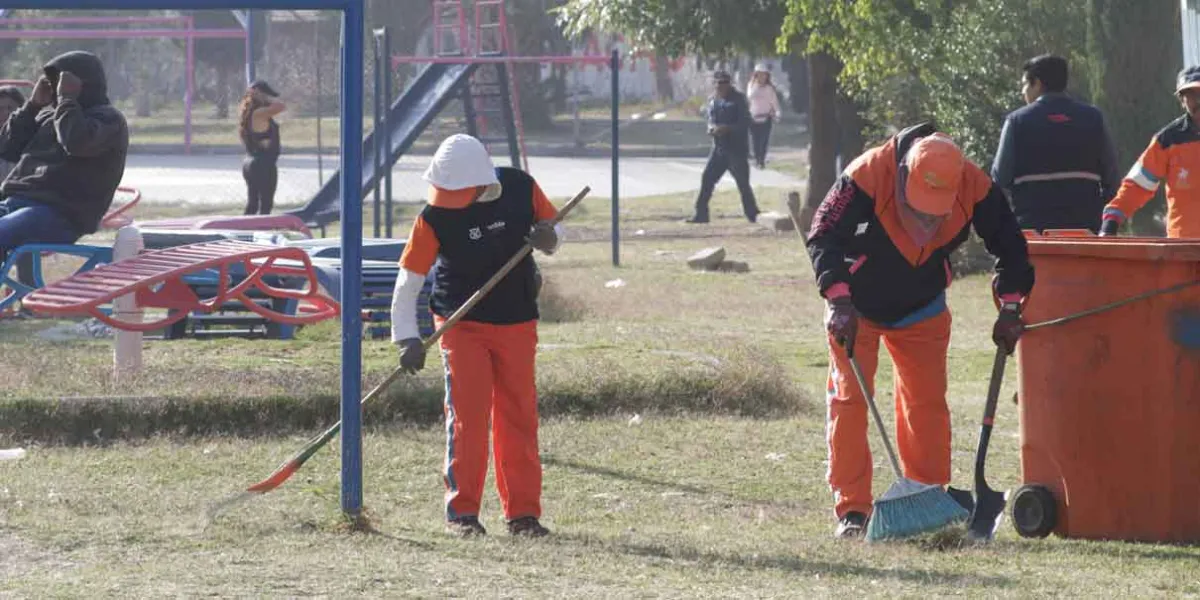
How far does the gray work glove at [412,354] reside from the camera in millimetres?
6465

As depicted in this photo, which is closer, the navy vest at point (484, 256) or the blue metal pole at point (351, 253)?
the blue metal pole at point (351, 253)

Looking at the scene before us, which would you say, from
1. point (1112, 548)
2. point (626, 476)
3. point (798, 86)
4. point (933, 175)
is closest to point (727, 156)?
point (626, 476)

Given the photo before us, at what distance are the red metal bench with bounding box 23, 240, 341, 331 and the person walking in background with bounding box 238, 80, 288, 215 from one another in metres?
7.27

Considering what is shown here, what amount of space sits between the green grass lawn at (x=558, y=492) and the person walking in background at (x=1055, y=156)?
1.09 meters

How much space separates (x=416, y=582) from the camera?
18.4ft

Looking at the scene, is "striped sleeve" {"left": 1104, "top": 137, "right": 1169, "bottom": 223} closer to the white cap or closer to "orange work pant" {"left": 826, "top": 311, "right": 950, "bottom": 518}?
"orange work pant" {"left": 826, "top": 311, "right": 950, "bottom": 518}

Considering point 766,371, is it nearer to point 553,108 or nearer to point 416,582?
point 416,582

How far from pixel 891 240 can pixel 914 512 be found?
90cm

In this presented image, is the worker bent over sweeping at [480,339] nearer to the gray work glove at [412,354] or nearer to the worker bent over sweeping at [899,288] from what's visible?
the gray work glove at [412,354]

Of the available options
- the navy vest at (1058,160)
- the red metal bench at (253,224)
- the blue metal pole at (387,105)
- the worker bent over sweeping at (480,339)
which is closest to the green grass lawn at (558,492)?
the worker bent over sweeping at (480,339)

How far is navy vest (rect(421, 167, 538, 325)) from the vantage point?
21.5 ft

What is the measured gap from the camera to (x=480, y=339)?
6.55 meters

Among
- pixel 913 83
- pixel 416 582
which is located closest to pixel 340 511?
pixel 416 582

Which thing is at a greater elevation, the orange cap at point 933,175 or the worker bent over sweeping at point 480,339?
the orange cap at point 933,175
